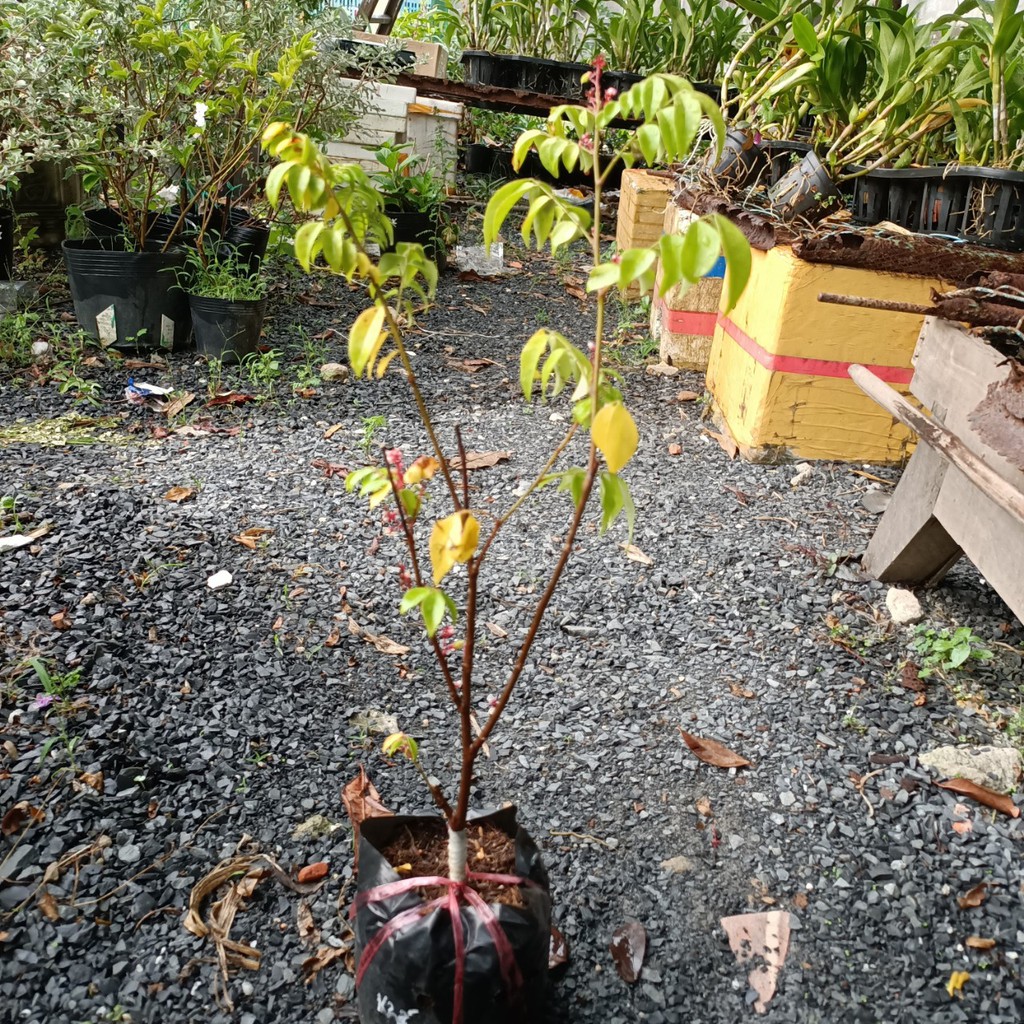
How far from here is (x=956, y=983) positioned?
1.50m

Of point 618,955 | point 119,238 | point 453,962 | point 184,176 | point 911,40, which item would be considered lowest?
point 618,955

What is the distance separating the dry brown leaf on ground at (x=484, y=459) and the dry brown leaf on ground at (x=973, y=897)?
6.89ft

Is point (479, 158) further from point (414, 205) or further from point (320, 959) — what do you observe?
point (320, 959)

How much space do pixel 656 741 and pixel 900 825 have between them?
0.53 m

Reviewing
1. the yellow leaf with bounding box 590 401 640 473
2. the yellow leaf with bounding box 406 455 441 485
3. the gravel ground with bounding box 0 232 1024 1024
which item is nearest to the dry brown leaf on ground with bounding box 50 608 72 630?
the gravel ground with bounding box 0 232 1024 1024

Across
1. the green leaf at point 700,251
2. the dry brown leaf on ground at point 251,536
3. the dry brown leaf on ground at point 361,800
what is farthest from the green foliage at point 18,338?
the green leaf at point 700,251

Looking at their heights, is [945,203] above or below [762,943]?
above

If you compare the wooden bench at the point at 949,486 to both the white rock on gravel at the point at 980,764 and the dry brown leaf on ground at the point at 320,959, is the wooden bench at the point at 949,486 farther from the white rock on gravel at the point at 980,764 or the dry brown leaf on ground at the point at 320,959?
the dry brown leaf on ground at the point at 320,959

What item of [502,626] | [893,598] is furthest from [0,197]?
[893,598]

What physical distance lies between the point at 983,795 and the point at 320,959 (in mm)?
1376

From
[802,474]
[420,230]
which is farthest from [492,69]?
[802,474]

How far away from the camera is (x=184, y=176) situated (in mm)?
3951

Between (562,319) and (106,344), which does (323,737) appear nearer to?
(106,344)

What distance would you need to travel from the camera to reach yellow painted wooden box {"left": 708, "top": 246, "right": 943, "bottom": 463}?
3.05 metres
